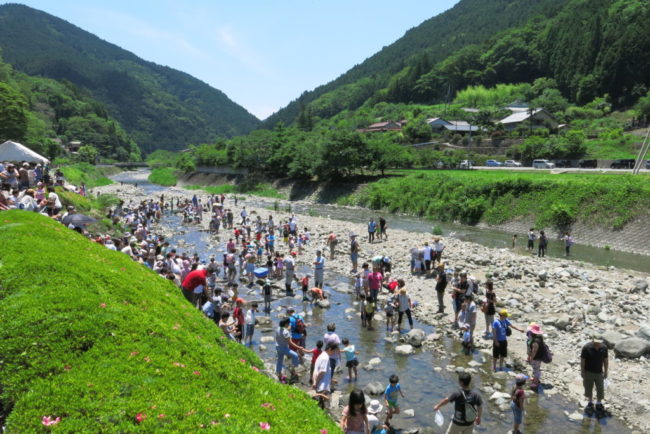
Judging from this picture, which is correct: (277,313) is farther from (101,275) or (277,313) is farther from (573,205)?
(573,205)

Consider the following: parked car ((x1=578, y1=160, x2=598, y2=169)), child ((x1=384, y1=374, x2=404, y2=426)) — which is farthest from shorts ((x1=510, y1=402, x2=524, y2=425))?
parked car ((x1=578, y1=160, x2=598, y2=169))

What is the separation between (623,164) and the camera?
4647cm

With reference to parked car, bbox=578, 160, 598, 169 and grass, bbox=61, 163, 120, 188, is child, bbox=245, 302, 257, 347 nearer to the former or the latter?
grass, bbox=61, 163, 120, 188

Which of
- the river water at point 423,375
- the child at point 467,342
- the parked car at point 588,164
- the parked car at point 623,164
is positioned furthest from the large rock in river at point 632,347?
the parked car at point 588,164

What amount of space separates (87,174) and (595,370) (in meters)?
92.7

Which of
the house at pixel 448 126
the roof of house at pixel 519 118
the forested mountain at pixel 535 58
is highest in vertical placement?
the forested mountain at pixel 535 58

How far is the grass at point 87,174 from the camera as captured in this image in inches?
2353

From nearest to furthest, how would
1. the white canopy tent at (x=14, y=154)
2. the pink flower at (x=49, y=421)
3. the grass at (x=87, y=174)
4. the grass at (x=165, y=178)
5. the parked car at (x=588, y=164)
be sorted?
the pink flower at (x=49, y=421), the white canopy tent at (x=14, y=154), the parked car at (x=588, y=164), the grass at (x=87, y=174), the grass at (x=165, y=178)

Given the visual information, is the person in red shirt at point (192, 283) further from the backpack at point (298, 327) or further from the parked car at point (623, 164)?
the parked car at point (623, 164)

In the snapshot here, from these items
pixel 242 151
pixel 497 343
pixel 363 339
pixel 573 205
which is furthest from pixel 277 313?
pixel 242 151

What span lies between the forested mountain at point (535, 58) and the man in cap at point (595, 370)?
97.5m

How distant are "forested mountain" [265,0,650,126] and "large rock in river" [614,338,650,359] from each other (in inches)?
3715

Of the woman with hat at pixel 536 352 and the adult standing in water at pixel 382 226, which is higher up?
the adult standing in water at pixel 382 226

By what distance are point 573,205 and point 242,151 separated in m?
54.9
